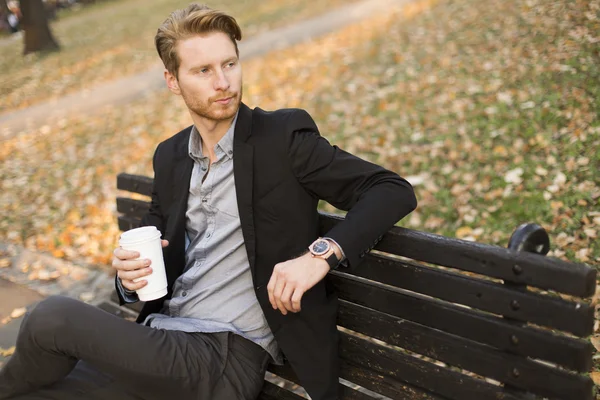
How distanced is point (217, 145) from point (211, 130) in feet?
0.33

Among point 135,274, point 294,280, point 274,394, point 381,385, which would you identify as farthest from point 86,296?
point 294,280

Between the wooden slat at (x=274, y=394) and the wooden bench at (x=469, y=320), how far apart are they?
0.29 metres

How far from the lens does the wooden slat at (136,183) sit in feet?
12.2

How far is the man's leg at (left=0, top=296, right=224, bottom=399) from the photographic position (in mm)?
2566

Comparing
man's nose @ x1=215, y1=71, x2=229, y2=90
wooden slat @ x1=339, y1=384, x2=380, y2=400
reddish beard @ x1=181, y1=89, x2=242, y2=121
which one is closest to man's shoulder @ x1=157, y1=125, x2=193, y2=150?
reddish beard @ x1=181, y1=89, x2=242, y2=121

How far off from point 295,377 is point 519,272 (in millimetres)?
1251

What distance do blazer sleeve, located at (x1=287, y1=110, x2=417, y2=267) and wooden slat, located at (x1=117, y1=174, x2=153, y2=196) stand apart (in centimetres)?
129

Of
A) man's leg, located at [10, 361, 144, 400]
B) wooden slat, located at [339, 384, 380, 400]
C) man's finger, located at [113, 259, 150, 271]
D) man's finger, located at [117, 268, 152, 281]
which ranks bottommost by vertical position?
man's leg, located at [10, 361, 144, 400]

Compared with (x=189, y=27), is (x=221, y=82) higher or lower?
lower

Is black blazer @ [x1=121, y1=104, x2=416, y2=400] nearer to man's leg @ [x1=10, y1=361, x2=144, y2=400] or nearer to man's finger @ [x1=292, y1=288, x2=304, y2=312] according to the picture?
man's finger @ [x1=292, y1=288, x2=304, y2=312]

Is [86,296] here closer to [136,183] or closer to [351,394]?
[136,183]

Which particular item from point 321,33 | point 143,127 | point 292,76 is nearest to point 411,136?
point 292,76

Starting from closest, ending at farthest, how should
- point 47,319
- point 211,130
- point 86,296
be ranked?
point 47,319 < point 211,130 < point 86,296

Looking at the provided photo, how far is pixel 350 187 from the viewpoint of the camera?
261 centimetres
